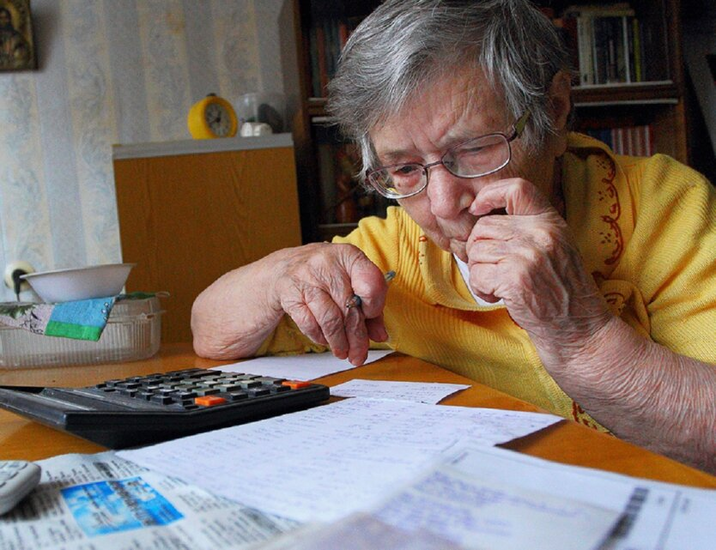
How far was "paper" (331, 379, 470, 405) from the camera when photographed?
2.18ft

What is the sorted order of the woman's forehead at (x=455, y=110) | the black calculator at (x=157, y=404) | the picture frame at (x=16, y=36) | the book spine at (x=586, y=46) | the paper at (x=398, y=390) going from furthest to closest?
the picture frame at (x=16, y=36), the book spine at (x=586, y=46), the woman's forehead at (x=455, y=110), the paper at (x=398, y=390), the black calculator at (x=157, y=404)

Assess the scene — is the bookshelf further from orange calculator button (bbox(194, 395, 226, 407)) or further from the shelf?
orange calculator button (bbox(194, 395, 226, 407))

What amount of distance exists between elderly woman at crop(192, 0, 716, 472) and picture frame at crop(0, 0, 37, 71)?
1.80 meters

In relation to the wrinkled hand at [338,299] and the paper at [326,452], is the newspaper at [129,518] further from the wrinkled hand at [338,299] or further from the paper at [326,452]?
the wrinkled hand at [338,299]

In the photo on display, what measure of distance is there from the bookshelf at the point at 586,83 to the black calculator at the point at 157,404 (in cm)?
145

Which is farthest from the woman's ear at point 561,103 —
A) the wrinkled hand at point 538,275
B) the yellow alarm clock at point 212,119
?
the yellow alarm clock at point 212,119

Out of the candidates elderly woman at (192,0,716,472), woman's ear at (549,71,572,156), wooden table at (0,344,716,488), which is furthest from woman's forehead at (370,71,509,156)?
wooden table at (0,344,716,488)

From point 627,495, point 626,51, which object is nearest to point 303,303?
point 627,495

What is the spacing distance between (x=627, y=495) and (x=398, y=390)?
14.7 inches

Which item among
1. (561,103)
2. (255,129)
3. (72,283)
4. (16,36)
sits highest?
(16,36)

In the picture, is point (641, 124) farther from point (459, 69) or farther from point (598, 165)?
point (459, 69)

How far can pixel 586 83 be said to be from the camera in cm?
219

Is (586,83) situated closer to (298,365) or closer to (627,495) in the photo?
(298,365)

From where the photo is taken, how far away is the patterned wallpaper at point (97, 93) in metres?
2.43
